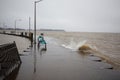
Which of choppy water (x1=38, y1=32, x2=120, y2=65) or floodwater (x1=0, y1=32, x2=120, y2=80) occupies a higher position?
floodwater (x1=0, y1=32, x2=120, y2=80)

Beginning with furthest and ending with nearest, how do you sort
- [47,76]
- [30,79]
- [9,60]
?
[9,60] → [47,76] → [30,79]

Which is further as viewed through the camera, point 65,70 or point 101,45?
point 101,45

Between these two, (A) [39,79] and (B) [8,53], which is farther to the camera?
(B) [8,53]

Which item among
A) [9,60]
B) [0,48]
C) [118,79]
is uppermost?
[0,48]

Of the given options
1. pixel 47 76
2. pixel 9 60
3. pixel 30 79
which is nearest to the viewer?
pixel 30 79

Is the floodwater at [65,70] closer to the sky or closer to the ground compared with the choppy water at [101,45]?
closer to the sky

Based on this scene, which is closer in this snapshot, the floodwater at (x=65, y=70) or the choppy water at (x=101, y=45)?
the floodwater at (x=65, y=70)

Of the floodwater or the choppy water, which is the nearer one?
the floodwater

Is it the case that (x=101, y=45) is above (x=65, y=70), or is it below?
below

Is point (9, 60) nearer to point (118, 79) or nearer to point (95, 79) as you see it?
point (95, 79)

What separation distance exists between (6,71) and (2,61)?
1.19 ft

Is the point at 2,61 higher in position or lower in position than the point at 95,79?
higher

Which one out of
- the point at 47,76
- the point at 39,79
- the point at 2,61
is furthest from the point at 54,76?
the point at 2,61

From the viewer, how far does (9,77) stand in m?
6.44
